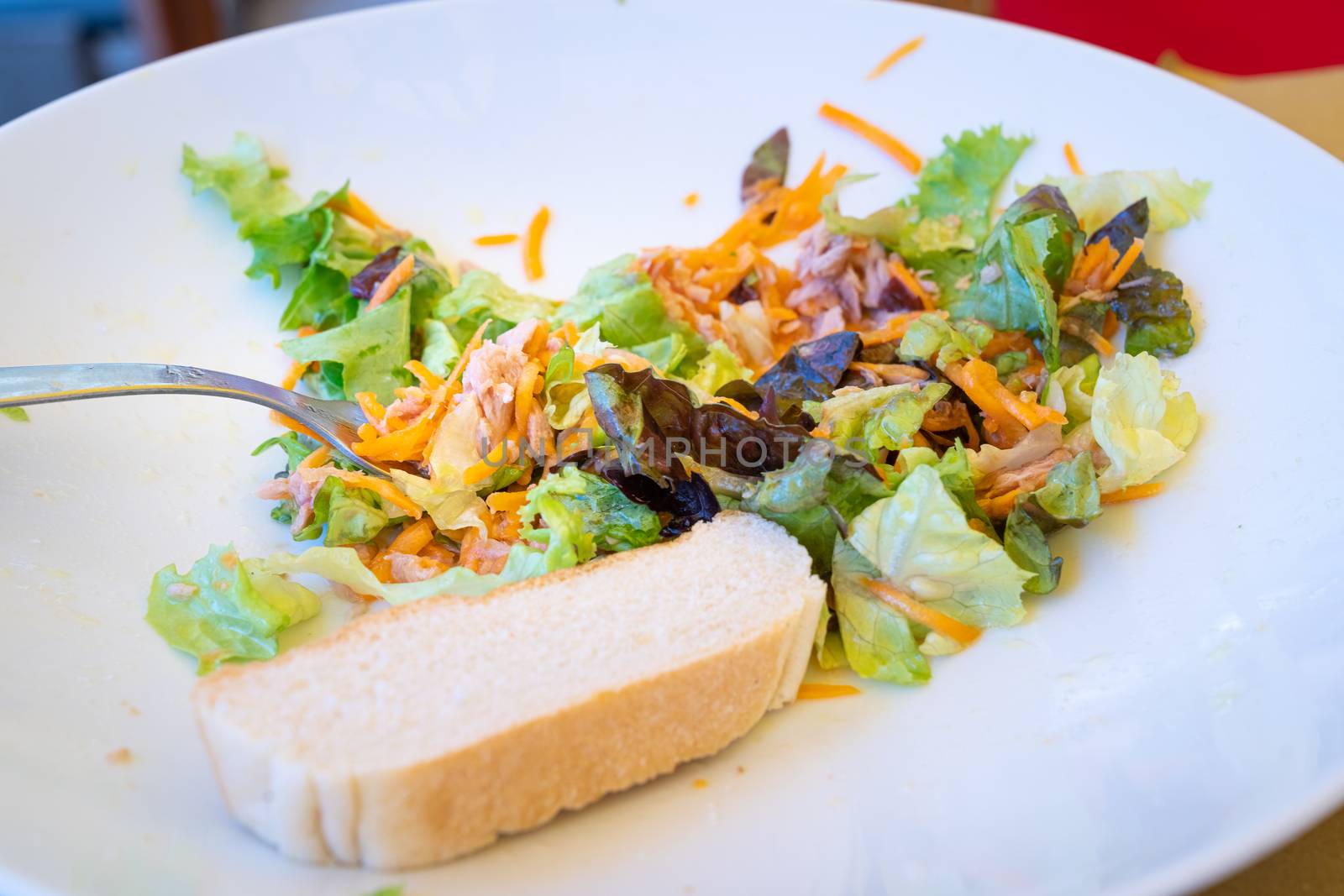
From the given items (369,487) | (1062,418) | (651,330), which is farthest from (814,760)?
(651,330)

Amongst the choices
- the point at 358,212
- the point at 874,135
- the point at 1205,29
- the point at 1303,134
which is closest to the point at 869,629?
the point at 874,135

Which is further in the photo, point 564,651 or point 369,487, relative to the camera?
point 369,487

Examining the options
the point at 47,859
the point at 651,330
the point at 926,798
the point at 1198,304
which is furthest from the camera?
the point at 651,330

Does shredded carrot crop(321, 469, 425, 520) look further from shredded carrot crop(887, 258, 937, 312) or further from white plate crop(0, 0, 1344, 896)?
shredded carrot crop(887, 258, 937, 312)

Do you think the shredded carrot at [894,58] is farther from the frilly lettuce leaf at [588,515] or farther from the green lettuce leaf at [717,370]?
the frilly lettuce leaf at [588,515]

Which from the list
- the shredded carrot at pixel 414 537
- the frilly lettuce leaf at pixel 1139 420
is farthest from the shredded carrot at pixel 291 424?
the frilly lettuce leaf at pixel 1139 420

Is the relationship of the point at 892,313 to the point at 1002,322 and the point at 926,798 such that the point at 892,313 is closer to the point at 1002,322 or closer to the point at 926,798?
the point at 1002,322
